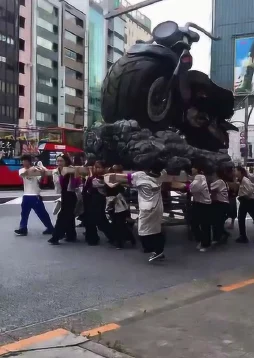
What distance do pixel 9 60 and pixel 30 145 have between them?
34.1 meters

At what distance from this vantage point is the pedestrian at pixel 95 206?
9180 mm

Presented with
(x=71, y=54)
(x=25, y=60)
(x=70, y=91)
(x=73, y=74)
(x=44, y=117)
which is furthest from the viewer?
(x=73, y=74)

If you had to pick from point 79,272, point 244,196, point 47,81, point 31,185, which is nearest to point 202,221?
point 244,196

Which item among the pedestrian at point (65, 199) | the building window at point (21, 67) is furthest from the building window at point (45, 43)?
the pedestrian at point (65, 199)

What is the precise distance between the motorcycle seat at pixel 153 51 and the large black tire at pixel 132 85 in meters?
0.10

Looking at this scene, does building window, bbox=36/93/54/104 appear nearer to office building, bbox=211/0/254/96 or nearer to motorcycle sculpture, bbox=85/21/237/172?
office building, bbox=211/0/254/96

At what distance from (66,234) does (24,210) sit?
3.58 feet

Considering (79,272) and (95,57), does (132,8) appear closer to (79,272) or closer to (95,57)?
(79,272)

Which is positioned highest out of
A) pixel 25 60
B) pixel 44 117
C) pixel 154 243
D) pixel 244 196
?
pixel 25 60

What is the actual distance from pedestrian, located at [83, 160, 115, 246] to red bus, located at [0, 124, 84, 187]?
15.7 metres

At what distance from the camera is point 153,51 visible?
1047 centimetres

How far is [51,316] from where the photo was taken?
5.25m

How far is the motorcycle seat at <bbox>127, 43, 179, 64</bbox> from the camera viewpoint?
1047 centimetres

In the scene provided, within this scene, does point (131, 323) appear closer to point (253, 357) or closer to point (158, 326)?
point (158, 326)
